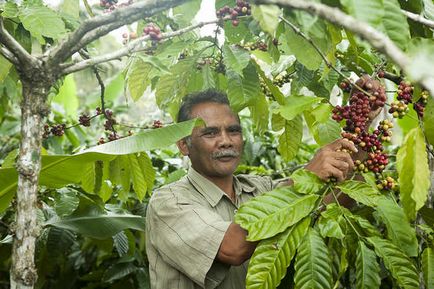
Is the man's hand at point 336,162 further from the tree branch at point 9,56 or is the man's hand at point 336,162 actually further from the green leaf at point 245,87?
the tree branch at point 9,56

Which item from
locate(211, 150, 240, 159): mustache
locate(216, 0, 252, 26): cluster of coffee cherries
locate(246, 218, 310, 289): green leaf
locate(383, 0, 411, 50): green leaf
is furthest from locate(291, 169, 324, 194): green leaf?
locate(211, 150, 240, 159): mustache

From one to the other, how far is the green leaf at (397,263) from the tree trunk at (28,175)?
36.4 inches

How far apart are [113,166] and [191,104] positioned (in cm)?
46

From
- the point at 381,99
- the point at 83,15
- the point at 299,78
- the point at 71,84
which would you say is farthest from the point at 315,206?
the point at 71,84

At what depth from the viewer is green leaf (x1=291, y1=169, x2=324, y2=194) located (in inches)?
65.4

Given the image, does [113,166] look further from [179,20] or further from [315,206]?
[315,206]

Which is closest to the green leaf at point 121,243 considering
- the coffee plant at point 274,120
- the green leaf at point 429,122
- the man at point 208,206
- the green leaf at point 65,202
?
the coffee plant at point 274,120

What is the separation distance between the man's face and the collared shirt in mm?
63

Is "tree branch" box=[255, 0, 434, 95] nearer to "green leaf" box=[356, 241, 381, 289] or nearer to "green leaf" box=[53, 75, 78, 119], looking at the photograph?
"green leaf" box=[356, 241, 381, 289]

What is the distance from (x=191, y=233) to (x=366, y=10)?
1.14 m

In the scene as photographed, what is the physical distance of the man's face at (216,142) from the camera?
2395 mm

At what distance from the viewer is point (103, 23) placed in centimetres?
131

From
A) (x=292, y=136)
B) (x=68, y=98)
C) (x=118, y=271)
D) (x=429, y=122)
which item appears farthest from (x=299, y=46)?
(x=68, y=98)

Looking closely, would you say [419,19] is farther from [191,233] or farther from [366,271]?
[191,233]
